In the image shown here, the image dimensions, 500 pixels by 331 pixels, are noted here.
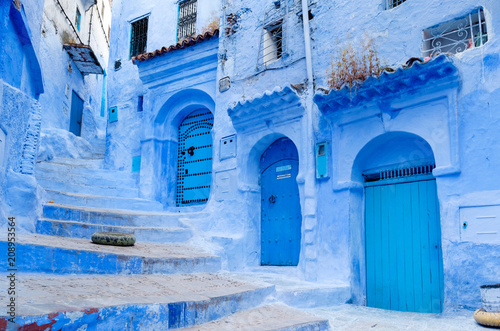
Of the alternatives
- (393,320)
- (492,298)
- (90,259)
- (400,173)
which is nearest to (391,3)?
(400,173)

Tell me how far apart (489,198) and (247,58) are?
4972 millimetres

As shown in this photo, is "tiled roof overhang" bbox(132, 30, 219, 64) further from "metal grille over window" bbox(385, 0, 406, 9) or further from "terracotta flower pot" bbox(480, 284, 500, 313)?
"terracotta flower pot" bbox(480, 284, 500, 313)

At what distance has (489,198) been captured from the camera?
4809 millimetres

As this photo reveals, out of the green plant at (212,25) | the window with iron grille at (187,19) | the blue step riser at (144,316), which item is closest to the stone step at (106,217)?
the blue step riser at (144,316)

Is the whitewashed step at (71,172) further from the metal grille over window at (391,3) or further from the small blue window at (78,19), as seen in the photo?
the small blue window at (78,19)

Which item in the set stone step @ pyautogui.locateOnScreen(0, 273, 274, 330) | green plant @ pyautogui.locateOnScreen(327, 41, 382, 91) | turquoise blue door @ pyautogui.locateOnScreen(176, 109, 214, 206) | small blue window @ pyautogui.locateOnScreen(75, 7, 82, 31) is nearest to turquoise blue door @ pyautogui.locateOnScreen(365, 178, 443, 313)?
green plant @ pyautogui.locateOnScreen(327, 41, 382, 91)

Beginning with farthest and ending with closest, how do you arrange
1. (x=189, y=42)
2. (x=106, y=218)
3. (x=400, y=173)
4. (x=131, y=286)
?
(x=189, y=42)
(x=106, y=218)
(x=400, y=173)
(x=131, y=286)

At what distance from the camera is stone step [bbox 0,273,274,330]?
2498mm

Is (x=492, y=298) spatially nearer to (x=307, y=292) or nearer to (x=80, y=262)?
(x=307, y=292)

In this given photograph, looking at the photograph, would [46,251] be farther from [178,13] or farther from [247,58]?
[178,13]

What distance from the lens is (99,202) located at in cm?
750

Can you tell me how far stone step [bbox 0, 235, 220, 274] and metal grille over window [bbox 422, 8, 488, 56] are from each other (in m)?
4.21

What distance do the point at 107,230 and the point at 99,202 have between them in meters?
1.80

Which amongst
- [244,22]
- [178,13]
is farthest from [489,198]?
[178,13]
